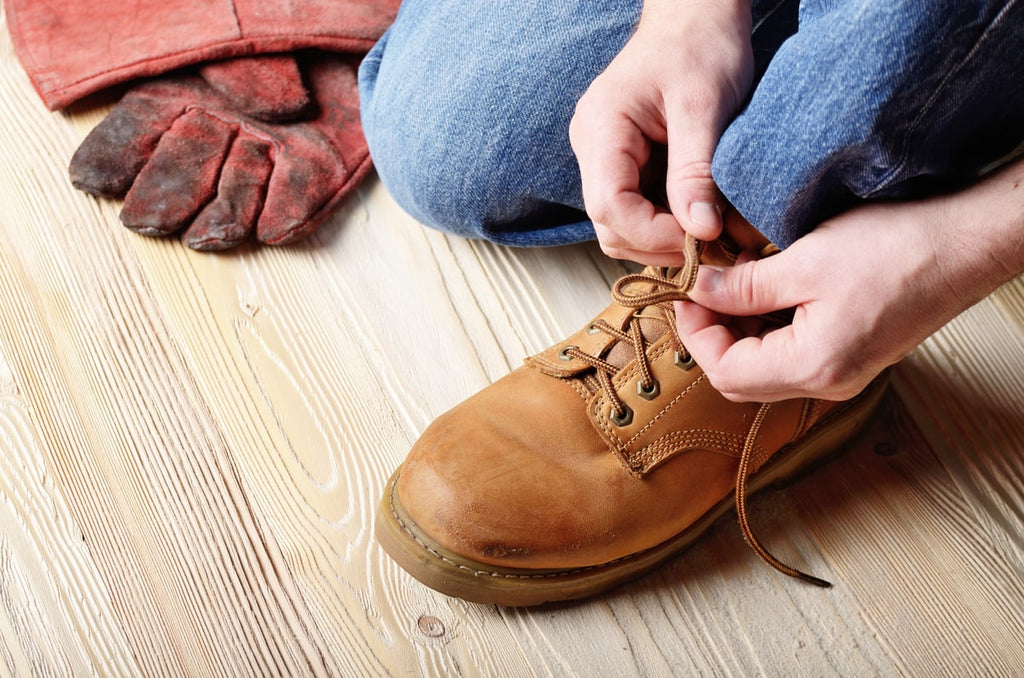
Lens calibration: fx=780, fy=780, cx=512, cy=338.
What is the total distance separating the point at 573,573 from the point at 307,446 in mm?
341

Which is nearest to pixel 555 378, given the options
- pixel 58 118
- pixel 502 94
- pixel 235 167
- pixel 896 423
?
pixel 502 94

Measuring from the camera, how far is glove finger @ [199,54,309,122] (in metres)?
1.09

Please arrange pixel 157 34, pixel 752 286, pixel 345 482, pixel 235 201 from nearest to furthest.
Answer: pixel 752 286
pixel 345 482
pixel 235 201
pixel 157 34

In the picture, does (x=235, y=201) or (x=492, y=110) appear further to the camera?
(x=235, y=201)

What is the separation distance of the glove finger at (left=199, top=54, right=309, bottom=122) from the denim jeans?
115 mm

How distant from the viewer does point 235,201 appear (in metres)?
1.03

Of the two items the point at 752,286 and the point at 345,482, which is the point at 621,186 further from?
the point at 345,482

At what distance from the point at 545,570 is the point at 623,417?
0.17 meters

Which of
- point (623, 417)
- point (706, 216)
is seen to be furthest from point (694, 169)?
point (623, 417)

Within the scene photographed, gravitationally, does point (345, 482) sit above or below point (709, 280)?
below

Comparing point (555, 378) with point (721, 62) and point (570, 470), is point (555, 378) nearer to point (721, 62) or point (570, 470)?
point (570, 470)

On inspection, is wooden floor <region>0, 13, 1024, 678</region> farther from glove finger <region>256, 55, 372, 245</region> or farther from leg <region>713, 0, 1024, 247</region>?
leg <region>713, 0, 1024, 247</region>

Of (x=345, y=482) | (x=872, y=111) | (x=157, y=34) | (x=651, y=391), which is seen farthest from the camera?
(x=157, y=34)

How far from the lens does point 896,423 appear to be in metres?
0.92
